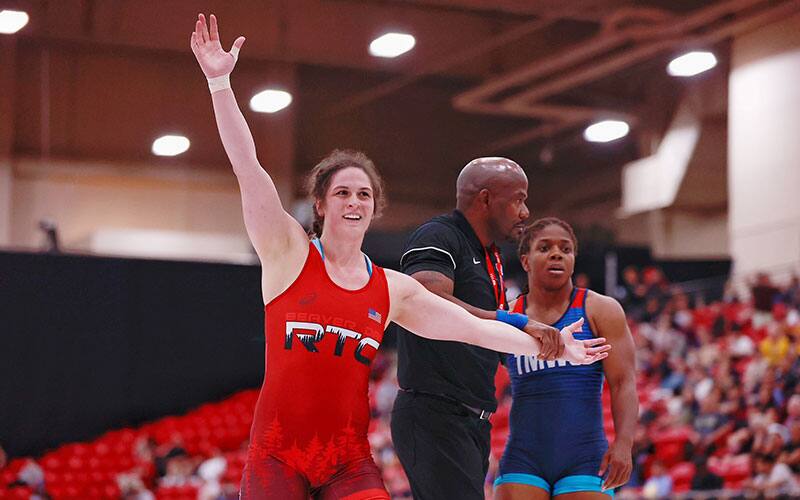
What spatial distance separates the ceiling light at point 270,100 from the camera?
70.6 ft

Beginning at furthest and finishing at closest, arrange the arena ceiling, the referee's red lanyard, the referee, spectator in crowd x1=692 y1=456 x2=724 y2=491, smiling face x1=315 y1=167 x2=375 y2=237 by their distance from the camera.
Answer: the arena ceiling
spectator in crowd x1=692 y1=456 x2=724 y2=491
the referee's red lanyard
the referee
smiling face x1=315 y1=167 x2=375 y2=237

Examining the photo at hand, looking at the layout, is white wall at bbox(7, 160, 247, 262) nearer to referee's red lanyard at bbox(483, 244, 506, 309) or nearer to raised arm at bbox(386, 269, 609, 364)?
referee's red lanyard at bbox(483, 244, 506, 309)

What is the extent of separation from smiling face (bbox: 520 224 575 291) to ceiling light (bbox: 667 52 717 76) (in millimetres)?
14161

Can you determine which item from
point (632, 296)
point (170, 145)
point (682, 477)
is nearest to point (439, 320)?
point (682, 477)

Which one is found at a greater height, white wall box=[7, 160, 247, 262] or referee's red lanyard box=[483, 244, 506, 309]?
white wall box=[7, 160, 247, 262]

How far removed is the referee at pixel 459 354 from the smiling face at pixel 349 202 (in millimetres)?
537

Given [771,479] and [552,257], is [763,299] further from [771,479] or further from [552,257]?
[552,257]

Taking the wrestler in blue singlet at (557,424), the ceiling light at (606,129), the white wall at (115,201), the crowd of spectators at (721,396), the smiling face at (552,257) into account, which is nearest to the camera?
the wrestler in blue singlet at (557,424)

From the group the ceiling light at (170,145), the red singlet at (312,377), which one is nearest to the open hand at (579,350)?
the red singlet at (312,377)

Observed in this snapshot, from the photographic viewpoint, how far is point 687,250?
25.8 meters

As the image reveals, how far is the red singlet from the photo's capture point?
399cm

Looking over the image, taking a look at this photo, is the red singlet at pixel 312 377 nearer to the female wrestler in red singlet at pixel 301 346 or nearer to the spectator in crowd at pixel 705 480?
the female wrestler in red singlet at pixel 301 346

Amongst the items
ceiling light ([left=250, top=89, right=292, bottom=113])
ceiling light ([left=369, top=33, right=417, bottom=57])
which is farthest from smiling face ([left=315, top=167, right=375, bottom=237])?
ceiling light ([left=250, top=89, right=292, bottom=113])

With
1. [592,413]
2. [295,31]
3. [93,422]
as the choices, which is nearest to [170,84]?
[295,31]
